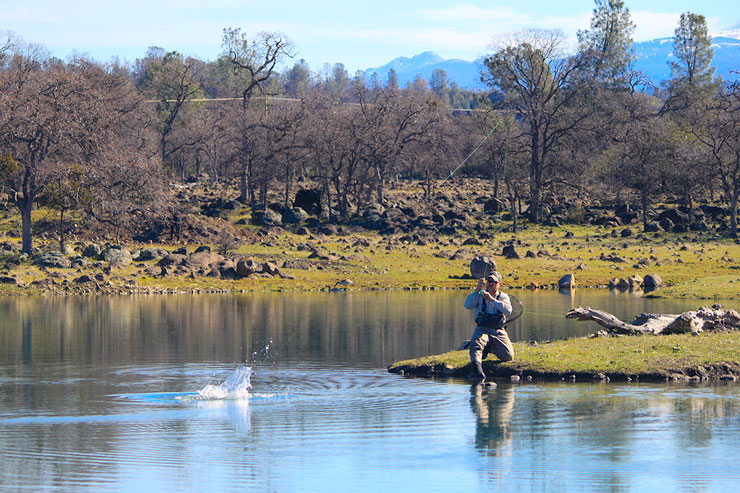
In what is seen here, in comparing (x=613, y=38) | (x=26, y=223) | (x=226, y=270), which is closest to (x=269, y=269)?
(x=226, y=270)

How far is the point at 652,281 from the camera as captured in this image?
51.5 meters

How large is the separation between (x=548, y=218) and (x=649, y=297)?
3250cm

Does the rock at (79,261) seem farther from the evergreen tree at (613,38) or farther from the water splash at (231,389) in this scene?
the evergreen tree at (613,38)

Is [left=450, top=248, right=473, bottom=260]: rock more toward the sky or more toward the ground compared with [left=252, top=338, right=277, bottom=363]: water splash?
more toward the sky

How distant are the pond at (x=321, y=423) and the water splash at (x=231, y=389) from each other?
40mm

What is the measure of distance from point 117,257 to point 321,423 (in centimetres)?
3609

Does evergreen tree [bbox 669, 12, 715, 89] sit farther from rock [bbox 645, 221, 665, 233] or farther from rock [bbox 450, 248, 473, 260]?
rock [bbox 450, 248, 473, 260]

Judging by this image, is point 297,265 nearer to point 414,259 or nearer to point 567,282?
point 414,259

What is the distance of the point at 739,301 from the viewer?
42.2 metres

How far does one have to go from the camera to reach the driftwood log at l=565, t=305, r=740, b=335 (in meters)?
23.8

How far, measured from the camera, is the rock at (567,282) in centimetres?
5147

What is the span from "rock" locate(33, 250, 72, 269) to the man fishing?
33.6 metres

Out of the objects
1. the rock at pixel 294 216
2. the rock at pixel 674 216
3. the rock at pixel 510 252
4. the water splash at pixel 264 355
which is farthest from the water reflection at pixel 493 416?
the rock at pixel 674 216

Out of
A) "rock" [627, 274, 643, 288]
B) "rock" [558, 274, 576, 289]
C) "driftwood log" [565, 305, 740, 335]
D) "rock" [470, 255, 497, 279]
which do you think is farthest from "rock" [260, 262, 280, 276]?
"driftwood log" [565, 305, 740, 335]
